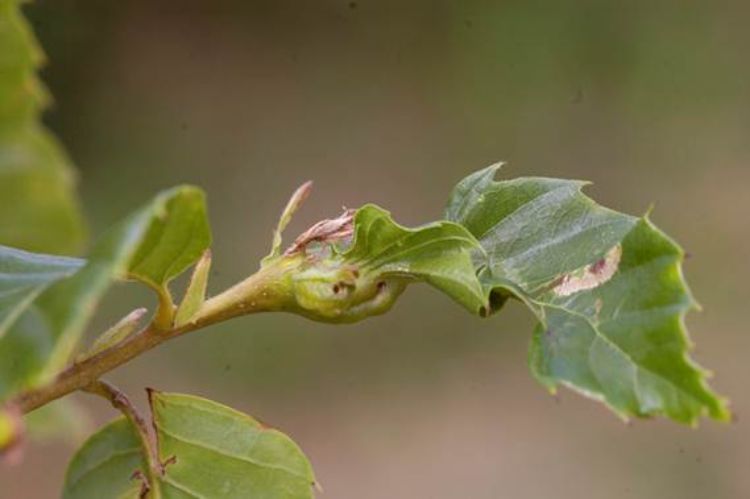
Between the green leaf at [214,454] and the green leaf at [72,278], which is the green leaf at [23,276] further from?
the green leaf at [214,454]

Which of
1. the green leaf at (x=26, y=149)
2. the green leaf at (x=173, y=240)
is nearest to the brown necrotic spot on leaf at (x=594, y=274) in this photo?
the green leaf at (x=173, y=240)

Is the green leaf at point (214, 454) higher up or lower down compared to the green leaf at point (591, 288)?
lower down

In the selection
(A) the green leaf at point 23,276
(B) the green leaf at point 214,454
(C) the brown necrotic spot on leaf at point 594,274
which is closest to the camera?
(A) the green leaf at point 23,276

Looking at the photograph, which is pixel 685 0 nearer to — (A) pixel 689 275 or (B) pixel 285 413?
(A) pixel 689 275

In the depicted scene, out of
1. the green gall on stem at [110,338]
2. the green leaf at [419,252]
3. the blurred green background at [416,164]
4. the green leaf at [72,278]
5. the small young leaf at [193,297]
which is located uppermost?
the green leaf at [72,278]

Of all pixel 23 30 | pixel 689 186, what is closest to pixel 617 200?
pixel 689 186

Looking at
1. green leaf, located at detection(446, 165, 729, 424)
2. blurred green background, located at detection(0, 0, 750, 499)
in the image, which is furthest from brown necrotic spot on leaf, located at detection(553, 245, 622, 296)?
blurred green background, located at detection(0, 0, 750, 499)

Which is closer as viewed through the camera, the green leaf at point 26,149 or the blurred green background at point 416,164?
the green leaf at point 26,149
